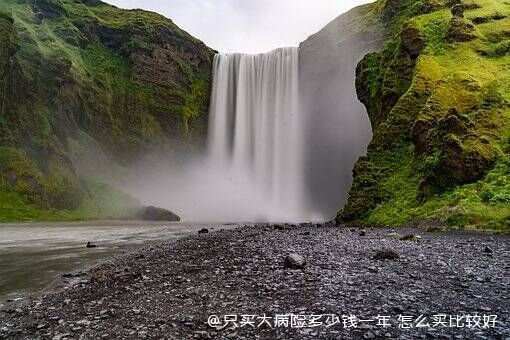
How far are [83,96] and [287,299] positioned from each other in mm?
82671

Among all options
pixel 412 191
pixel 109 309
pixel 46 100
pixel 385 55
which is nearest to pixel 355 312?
pixel 109 309

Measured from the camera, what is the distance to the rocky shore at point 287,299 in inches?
311

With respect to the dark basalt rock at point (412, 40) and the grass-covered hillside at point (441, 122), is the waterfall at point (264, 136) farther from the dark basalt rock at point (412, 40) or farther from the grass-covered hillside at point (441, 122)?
the dark basalt rock at point (412, 40)

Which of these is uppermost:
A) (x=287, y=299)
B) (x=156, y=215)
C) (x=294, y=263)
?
(x=156, y=215)

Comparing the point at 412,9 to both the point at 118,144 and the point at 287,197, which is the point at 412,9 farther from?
the point at 118,144

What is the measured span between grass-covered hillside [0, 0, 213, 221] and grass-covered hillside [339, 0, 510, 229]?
4552cm

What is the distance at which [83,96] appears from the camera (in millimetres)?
82250

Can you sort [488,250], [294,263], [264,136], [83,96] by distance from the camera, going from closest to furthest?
[294,263] < [488,250] < [83,96] < [264,136]

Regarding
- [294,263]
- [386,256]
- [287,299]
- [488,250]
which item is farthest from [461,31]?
[287,299]

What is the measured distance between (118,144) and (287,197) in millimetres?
37442

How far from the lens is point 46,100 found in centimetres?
7444

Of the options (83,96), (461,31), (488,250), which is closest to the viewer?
(488,250)

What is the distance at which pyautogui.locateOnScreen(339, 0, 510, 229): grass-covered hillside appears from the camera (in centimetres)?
2621

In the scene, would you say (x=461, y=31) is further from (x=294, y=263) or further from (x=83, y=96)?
(x=83, y=96)
